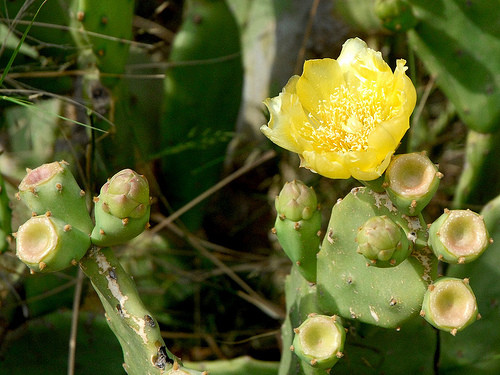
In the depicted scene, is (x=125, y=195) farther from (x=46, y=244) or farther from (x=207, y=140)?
(x=207, y=140)

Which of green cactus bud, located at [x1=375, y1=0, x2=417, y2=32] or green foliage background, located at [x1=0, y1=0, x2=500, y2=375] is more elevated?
green cactus bud, located at [x1=375, y1=0, x2=417, y2=32]

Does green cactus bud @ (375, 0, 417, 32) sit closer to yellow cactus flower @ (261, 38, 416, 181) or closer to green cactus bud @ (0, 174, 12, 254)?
yellow cactus flower @ (261, 38, 416, 181)

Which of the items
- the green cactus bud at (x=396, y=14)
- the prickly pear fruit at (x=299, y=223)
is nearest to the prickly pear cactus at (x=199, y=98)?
the green cactus bud at (x=396, y=14)

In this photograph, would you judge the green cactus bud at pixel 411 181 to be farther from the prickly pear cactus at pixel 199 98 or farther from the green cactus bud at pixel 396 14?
the prickly pear cactus at pixel 199 98

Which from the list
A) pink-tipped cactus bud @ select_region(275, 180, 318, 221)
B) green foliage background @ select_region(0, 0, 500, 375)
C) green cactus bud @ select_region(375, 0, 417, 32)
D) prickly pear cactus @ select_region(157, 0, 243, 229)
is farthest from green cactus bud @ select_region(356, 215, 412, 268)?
prickly pear cactus @ select_region(157, 0, 243, 229)

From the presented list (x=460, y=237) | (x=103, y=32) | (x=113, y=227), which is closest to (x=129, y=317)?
(x=113, y=227)

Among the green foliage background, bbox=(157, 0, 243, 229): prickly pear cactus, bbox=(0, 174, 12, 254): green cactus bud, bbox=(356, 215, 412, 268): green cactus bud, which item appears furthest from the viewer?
bbox=(157, 0, 243, 229): prickly pear cactus

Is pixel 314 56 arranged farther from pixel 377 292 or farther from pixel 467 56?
pixel 377 292
